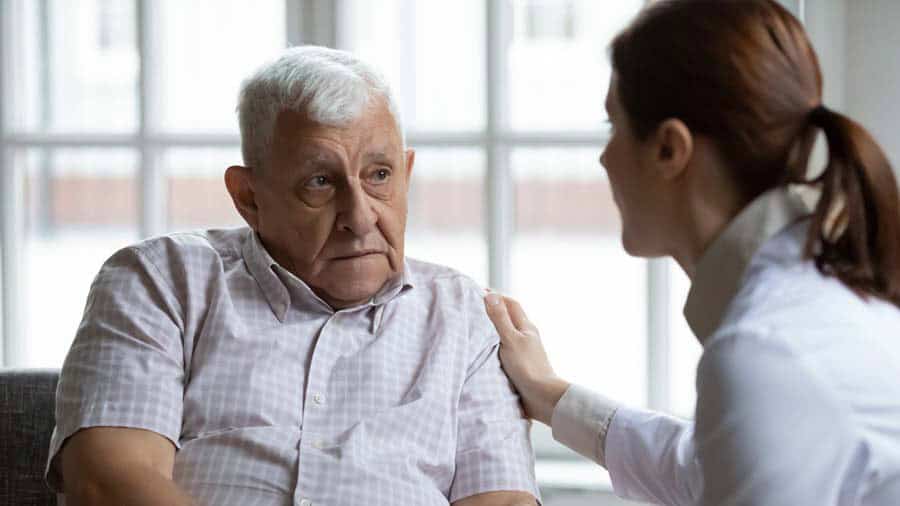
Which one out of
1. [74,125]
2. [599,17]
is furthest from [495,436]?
[74,125]

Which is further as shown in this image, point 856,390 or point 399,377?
point 399,377

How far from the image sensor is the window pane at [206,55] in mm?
3000

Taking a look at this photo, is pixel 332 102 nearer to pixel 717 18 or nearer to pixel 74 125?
pixel 717 18

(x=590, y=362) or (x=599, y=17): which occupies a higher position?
(x=599, y=17)

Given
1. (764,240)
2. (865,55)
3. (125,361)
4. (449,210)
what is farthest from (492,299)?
(865,55)

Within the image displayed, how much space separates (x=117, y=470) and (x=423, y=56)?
1.39 metres

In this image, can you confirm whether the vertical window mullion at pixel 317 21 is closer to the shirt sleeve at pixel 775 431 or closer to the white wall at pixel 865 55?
the white wall at pixel 865 55

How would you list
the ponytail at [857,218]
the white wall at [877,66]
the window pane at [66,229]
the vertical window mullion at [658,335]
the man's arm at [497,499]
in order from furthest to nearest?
the window pane at [66,229], the vertical window mullion at [658,335], the white wall at [877,66], the man's arm at [497,499], the ponytail at [857,218]

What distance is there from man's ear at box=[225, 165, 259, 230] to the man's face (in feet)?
0.06

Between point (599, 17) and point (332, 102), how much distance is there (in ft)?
3.34

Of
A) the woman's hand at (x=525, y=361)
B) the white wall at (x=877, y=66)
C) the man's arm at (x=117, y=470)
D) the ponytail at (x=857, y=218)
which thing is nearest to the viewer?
the ponytail at (x=857, y=218)

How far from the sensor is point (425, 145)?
2.89m

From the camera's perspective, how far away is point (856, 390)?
124cm

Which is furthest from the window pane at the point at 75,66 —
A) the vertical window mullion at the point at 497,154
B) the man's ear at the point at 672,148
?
the man's ear at the point at 672,148
